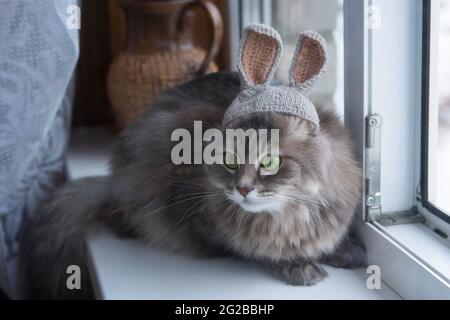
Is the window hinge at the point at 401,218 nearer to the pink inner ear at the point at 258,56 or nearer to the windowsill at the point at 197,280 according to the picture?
the windowsill at the point at 197,280

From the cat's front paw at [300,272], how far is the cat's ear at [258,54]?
12.0 inches

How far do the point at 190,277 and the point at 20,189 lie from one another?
483 mm

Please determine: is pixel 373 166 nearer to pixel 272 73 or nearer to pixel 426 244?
pixel 426 244

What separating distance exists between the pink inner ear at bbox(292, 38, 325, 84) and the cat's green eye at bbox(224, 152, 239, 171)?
0.48 feet

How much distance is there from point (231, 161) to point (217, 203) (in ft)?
0.36

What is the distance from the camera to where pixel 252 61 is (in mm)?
932

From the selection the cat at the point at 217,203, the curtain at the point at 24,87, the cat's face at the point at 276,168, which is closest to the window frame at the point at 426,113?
the cat at the point at 217,203

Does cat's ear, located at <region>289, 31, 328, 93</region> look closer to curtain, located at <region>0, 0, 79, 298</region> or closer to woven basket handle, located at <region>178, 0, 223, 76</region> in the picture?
curtain, located at <region>0, 0, 79, 298</region>

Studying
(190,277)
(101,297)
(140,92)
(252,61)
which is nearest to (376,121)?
(252,61)

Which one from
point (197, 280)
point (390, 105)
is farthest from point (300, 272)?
point (390, 105)

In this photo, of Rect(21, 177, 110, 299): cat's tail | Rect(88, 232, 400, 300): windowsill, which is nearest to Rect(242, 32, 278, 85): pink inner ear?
Rect(88, 232, 400, 300): windowsill

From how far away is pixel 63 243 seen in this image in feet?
4.09

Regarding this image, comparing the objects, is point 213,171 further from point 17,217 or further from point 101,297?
point 17,217

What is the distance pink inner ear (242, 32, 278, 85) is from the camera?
36.0 inches
